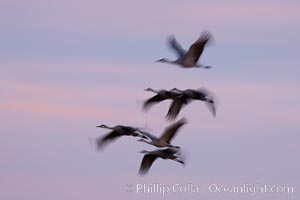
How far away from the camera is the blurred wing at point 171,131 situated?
4956 centimetres

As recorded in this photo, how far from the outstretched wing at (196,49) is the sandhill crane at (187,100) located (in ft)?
4.10

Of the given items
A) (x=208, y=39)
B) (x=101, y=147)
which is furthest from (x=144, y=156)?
(x=208, y=39)

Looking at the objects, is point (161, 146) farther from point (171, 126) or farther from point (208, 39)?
point (208, 39)

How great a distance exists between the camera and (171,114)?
52625mm

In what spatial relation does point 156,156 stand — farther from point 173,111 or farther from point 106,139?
point 173,111

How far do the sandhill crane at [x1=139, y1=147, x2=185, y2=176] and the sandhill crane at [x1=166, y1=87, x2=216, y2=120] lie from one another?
1669 millimetres

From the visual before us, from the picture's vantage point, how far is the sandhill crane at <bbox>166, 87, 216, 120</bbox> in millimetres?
49469

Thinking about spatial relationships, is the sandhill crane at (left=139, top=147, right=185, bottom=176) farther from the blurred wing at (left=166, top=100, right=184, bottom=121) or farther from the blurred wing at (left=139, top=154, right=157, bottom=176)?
the blurred wing at (left=166, top=100, right=184, bottom=121)

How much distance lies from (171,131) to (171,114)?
2867mm

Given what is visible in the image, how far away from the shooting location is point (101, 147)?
51.6m

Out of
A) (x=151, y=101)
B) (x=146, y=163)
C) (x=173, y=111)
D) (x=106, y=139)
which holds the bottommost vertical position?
(x=146, y=163)

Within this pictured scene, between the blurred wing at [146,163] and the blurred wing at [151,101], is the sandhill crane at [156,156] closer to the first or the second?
the blurred wing at [146,163]

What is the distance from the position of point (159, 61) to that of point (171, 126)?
3924 mm

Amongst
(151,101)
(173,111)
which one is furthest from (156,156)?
(151,101)
